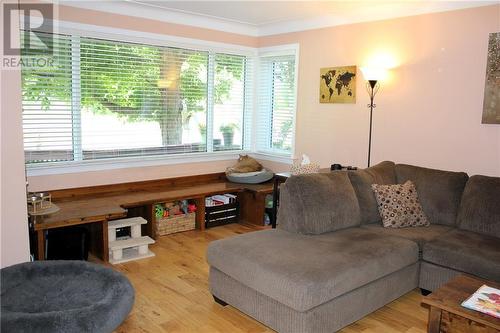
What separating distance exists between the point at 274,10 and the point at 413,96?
5.43 feet

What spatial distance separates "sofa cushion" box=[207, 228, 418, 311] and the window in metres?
2.16

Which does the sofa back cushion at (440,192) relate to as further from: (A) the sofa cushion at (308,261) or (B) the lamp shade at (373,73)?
(B) the lamp shade at (373,73)

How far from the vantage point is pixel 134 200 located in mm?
4234

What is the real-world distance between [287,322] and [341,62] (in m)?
3.07

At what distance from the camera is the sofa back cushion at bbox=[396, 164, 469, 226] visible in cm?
363

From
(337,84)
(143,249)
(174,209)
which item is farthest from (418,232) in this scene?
(174,209)

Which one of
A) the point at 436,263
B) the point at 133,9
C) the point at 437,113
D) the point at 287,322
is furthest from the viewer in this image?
the point at 133,9

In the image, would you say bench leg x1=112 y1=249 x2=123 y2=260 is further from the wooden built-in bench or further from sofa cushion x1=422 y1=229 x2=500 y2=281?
sofa cushion x1=422 y1=229 x2=500 y2=281

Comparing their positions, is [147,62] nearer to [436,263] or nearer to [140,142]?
[140,142]

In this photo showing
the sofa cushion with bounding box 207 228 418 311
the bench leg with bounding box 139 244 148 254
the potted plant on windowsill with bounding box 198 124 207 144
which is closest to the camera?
the sofa cushion with bounding box 207 228 418 311

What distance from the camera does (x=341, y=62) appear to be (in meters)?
4.69

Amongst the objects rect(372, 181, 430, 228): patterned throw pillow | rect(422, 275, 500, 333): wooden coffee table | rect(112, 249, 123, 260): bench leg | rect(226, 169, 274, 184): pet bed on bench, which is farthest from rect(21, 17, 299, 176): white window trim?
rect(422, 275, 500, 333): wooden coffee table

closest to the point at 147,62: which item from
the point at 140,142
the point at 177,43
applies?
the point at 177,43

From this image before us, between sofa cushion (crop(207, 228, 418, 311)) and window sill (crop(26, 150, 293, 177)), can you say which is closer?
sofa cushion (crop(207, 228, 418, 311))
